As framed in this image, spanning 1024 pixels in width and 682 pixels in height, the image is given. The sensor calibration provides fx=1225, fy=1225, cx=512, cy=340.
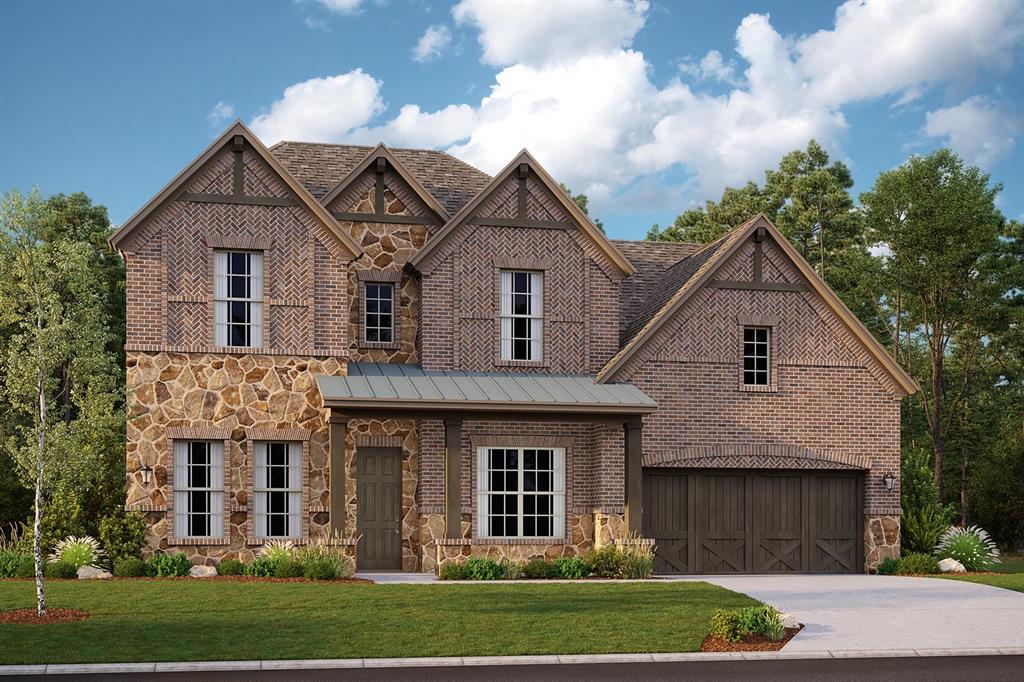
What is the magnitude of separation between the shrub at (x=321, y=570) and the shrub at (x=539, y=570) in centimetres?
374

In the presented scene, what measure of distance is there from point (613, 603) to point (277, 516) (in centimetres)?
841

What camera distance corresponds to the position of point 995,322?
40.5 m

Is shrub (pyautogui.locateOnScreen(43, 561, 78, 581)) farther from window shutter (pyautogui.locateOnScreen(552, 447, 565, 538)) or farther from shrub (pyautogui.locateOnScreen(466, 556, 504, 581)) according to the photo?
window shutter (pyautogui.locateOnScreen(552, 447, 565, 538))

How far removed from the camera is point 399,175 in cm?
2645

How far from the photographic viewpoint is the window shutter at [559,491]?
82.7 ft

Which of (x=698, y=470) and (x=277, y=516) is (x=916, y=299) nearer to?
(x=698, y=470)

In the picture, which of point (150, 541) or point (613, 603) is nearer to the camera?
point (613, 603)

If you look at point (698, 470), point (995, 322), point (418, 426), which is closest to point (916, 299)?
point (995, 322)

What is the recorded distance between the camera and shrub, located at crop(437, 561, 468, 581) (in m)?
22.8

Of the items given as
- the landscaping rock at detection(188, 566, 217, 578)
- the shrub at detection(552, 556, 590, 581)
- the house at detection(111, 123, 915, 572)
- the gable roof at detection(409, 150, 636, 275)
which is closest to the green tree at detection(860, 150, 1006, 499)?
the house at detection(111, 123, 915, 572)

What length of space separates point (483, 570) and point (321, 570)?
317 cm

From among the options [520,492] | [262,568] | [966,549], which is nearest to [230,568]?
[262,568]

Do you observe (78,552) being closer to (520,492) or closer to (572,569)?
(520,492)

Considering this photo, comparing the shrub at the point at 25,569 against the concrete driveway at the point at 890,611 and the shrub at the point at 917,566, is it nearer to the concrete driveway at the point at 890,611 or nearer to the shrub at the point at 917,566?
the concrete driveway at the point at 890,611
